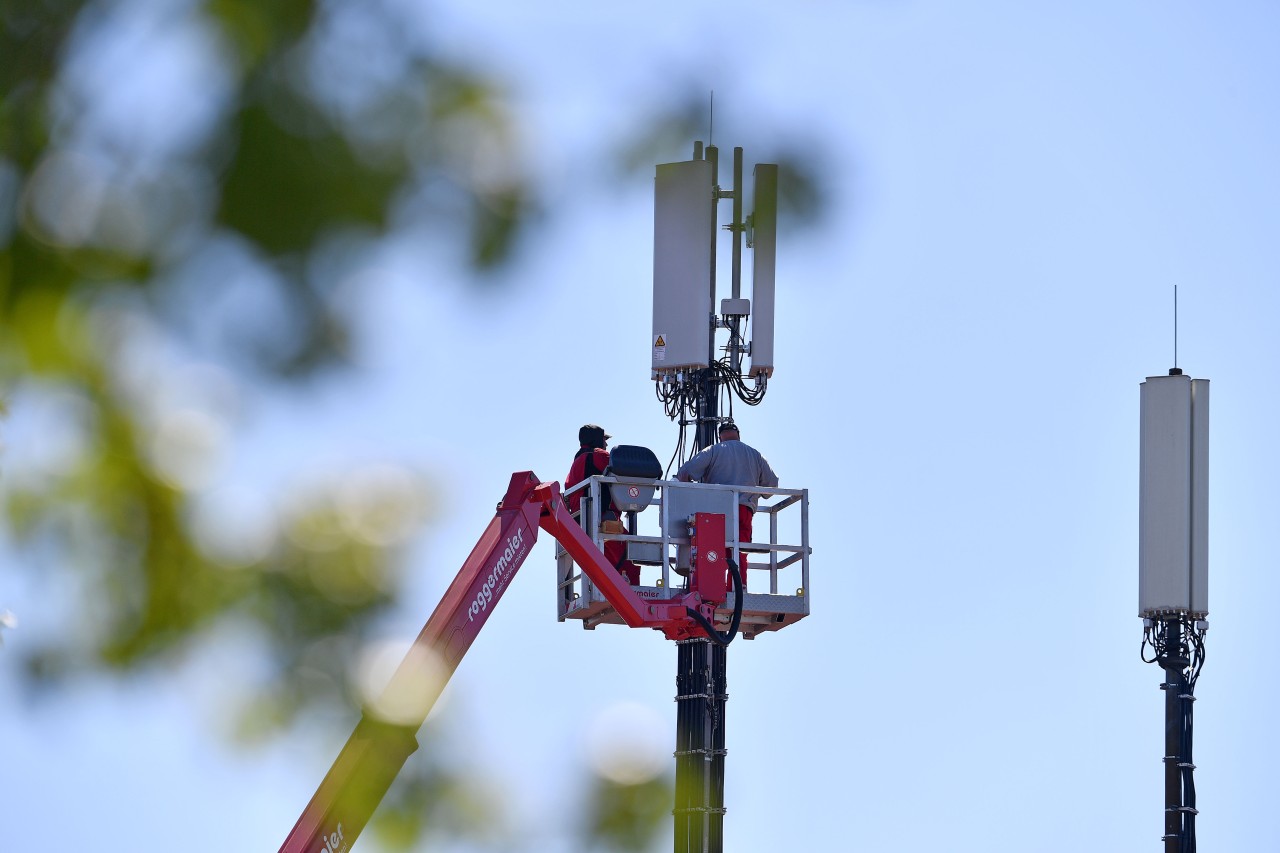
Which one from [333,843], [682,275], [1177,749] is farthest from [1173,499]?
[333,843]

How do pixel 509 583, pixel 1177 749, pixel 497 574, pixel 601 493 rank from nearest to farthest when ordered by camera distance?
pixel 497 574 < pixel 509 583 < pixel 601 493 < pixel 1177 749

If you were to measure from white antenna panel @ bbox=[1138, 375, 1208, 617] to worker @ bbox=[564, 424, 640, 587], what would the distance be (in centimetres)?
1393

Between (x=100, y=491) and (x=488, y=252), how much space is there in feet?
3.19

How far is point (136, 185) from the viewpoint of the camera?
4391mm

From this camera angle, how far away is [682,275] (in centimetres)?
2259

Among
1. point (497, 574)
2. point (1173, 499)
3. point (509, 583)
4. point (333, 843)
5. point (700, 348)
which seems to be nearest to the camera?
point (333, 843)

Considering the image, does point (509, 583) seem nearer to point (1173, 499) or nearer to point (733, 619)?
point (733, 619)

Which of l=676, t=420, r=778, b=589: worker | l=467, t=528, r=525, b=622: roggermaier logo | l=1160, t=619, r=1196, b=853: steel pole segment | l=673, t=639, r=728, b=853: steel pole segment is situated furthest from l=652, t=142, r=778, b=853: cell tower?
l=1160, t=619, r=1196, b=853: steel pole segment

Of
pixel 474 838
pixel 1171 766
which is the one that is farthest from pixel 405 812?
pixel 1171 766

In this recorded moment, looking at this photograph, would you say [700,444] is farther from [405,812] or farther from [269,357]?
[269,357]

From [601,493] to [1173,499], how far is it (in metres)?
14.7

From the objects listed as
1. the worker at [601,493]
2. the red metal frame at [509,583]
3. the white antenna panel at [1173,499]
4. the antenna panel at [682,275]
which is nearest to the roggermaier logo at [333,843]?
the red metal frame at [509,583]

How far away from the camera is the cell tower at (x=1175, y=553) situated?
30219 millimetres

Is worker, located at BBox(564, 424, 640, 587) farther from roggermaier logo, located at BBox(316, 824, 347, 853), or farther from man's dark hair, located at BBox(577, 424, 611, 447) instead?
roggermaier logo, located at BBox(316, 824, 347, 853)
